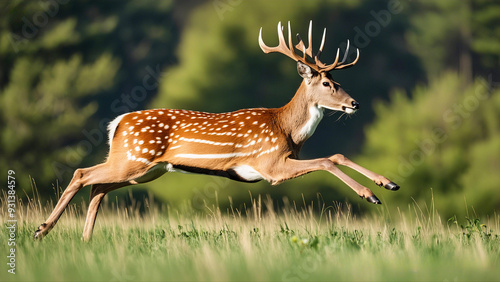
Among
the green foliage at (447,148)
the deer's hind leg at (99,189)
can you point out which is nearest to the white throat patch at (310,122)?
the deer's hind leg at (99,189)

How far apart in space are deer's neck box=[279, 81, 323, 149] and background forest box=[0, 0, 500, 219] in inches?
383

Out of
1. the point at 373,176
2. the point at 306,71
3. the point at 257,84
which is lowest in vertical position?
the point at 373,176

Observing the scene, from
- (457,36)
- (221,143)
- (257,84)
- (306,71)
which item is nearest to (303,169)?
(221,143)

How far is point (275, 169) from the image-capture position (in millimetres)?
6527

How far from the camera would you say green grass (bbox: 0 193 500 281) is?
4.91 metres

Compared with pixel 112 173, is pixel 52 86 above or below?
above

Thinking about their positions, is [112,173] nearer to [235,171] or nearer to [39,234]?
[39,234]

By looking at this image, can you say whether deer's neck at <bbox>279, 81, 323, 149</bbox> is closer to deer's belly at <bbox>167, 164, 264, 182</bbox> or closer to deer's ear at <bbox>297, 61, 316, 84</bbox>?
deer's ear at <bbox>297, 61, 316, 84</bbox>

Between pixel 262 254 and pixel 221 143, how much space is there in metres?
1.51

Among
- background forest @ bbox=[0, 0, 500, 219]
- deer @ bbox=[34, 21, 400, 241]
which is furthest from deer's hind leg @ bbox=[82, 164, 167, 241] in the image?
background forest @ bbox=[0, 0, 500, 219]

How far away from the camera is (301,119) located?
6773 millimetres

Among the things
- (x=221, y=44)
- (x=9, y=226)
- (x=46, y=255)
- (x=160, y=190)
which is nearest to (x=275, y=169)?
(x=46, y=255)

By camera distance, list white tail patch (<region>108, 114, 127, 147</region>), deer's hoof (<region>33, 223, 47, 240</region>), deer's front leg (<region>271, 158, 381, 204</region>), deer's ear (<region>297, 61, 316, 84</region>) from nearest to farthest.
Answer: deer's front leg (<region>271, 158, 381, 204</region>) < deer's hoof (<region>33, 223, 47, 240</region>) < deer's ear (<region>297, 61, 316, 84</region>) < white tail patch (<region>108, 114, 127, 147</region>)

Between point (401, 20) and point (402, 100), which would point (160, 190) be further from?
point (401, 20)
